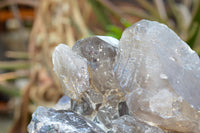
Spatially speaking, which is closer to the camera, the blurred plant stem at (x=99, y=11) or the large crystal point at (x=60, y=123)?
the large crystal point at (x=60, y=123)

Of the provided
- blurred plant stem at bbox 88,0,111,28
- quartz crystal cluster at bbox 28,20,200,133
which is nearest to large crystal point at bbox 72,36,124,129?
quartz crystal cluster at bbox 28,20,200,133

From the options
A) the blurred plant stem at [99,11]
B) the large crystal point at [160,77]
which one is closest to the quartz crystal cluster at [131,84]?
the large crystal point at [160,77]

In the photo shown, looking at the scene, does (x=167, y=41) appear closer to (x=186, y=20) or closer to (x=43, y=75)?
(x=43, y=75)

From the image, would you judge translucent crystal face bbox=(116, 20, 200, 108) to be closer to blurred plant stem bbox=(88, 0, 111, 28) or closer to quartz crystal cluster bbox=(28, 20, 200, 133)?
quartz crystal cluster bbox=(28, 20, 200, 133)

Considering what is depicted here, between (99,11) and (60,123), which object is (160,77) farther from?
(99,11)

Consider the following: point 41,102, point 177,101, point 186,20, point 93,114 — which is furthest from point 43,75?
point 177,101

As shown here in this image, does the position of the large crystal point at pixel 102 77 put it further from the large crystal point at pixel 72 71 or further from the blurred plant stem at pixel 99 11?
the blurred plant stem at pixel 99 11
